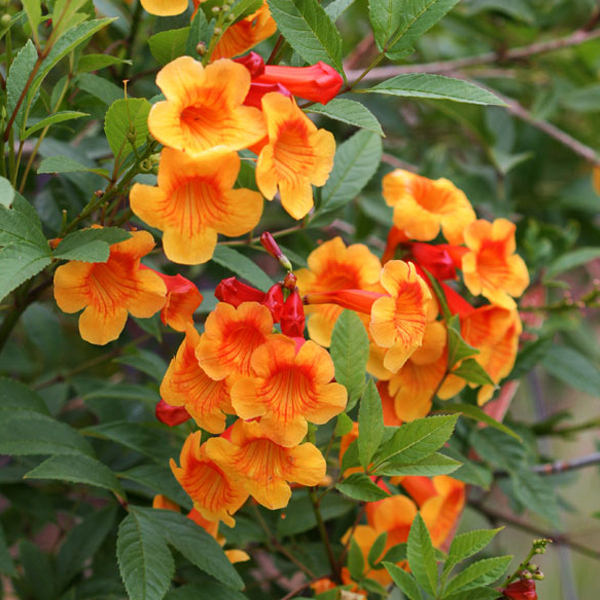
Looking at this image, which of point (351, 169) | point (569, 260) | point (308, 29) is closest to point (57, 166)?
point (308, 29)

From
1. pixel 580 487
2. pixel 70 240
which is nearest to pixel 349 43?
pixel 70 240

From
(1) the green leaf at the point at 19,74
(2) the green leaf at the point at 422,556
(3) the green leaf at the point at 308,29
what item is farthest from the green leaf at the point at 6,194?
(2) the green leaf at the point at 422,556

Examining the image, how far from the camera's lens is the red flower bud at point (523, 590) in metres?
0.80

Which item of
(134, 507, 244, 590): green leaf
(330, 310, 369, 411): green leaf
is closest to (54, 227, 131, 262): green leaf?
(330, 310, 369, 411): green leaf

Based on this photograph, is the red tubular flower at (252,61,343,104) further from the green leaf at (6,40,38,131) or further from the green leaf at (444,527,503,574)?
the green leaf at (444,527,503,574)

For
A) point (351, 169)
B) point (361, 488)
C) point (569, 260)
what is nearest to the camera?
point (361, 488)

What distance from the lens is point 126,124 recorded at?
30.6 inches

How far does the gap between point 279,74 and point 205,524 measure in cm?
58

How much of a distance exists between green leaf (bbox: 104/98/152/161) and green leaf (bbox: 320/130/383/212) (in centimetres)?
41

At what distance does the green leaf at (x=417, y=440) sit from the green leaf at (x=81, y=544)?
0.57 meters

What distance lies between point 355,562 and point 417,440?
0.84 feet

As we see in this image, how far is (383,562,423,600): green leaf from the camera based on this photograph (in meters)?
0.84

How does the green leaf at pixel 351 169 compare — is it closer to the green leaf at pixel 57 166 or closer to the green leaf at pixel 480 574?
the green leaf at pixel 57 166

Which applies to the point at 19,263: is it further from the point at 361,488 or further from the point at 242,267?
the point at 361,488
